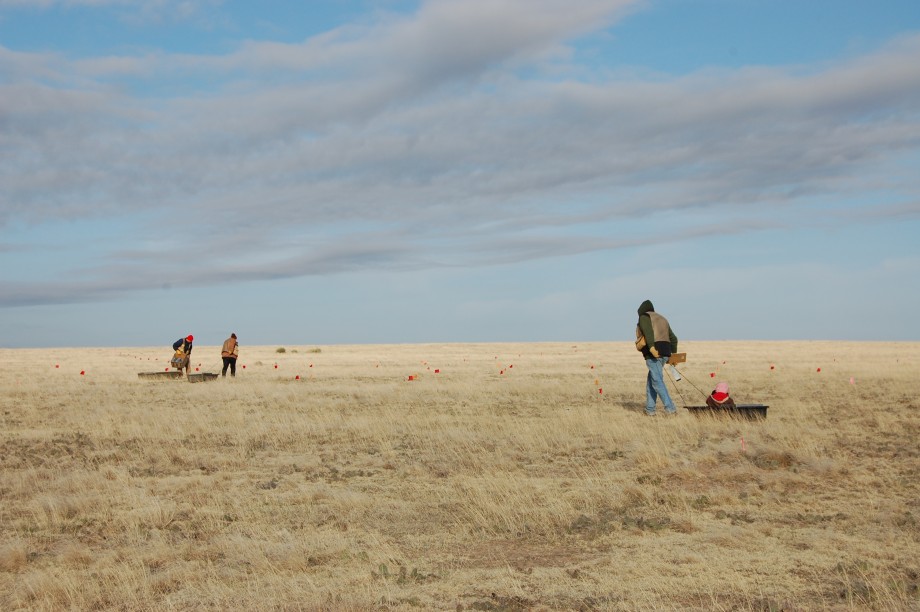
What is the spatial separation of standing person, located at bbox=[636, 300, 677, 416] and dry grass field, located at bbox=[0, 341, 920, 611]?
69 centimetres

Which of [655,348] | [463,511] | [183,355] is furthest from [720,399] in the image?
[183,355]

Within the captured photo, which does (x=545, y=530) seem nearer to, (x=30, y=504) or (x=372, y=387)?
(x=30, y=504)

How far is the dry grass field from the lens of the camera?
627 centimetres

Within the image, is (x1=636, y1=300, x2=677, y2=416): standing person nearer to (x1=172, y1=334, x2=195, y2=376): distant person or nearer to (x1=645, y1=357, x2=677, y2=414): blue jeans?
(x1=645, y1=357, x2=677, y2=414): blue jeans

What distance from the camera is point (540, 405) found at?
20.2 metres

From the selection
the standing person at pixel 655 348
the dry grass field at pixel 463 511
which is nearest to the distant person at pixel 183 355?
the dry grass field at pixel 463 511

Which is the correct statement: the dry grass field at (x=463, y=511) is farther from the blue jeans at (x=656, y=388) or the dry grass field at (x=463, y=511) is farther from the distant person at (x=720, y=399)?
the distant person at (x=720, y=399)

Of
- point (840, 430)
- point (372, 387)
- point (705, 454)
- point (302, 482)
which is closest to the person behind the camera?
point (302, 482)

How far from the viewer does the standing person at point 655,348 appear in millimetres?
16875

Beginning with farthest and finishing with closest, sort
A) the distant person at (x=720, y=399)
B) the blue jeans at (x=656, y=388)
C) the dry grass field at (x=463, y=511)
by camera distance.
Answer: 1. the blue jeans at (x=656, y=388)
2. the distant person at (x=720, y=399)
3. the dry grass field at (x=463, y=511)

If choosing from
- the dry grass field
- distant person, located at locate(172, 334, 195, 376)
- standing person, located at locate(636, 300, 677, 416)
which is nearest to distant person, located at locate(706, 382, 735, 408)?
the dry grass field

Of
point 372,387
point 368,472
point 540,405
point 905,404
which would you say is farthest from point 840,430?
point 372,387

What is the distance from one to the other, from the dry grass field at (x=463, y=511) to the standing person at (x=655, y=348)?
69 cm

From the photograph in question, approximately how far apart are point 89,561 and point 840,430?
1262cm
